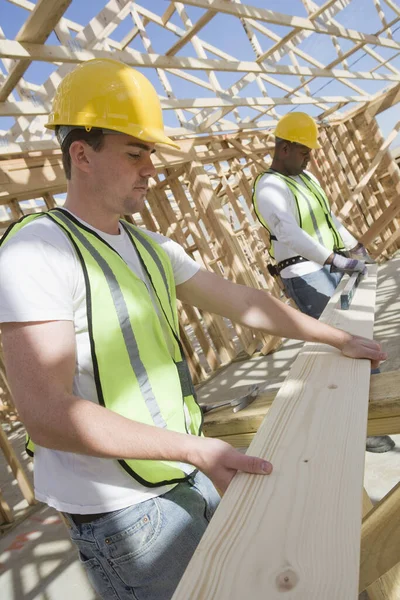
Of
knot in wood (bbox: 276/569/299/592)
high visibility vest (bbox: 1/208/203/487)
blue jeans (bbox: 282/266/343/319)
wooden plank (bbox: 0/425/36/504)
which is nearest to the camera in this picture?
knot in wood (bbox: 276/569/299/592)

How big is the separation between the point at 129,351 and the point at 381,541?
32.4 inches

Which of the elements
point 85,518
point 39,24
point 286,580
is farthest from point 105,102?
point 39,24

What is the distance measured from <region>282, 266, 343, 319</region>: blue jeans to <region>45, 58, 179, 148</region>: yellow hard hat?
232 centimetres

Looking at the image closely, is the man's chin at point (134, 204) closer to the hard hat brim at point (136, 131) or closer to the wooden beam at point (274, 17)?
the hard hat brim at point (136, 131)

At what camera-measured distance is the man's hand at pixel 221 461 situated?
3.51ft

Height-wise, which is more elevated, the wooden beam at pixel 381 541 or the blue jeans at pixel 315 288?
the blue jeans at pixel 315 288

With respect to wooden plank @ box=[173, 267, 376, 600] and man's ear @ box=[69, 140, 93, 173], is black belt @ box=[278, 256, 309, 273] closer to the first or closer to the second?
wooden plank @ box=[173, 267, 376, 600]

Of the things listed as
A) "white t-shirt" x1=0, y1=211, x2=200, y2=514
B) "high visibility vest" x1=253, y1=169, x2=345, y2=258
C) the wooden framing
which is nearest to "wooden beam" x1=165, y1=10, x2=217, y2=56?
the wooden framing

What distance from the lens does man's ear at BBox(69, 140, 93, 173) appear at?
4.99 ft

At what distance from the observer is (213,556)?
33.0 inches

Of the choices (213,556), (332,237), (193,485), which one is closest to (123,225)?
(193,485)

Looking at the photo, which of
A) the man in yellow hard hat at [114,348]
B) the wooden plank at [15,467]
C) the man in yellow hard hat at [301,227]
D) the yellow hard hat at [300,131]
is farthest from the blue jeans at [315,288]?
the wooden plank at [15,467]

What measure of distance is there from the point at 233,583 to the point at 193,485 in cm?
73

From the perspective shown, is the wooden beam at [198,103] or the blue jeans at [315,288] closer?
the blue jeans at [315,288]
